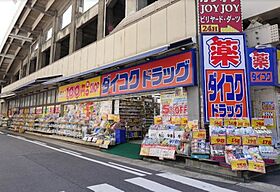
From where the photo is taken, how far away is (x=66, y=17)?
61.5 feet

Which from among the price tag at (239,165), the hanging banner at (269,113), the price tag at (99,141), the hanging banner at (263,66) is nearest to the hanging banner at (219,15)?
the hanging banner at (263,66)

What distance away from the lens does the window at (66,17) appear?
1798cm

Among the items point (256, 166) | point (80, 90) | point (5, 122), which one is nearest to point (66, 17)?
point (80, 90)

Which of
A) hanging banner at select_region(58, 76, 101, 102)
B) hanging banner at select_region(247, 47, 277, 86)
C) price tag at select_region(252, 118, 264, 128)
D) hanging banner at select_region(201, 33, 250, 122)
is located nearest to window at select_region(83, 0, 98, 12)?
hanging banner at select_region(58, 76, 101, 102)

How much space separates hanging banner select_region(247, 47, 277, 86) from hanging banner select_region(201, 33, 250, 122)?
2.48 feet

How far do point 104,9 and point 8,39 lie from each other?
18.2 meters

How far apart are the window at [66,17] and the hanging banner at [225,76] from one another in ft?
48.7

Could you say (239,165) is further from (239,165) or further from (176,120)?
(176,120)

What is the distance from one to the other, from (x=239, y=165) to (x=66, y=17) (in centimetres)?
1901

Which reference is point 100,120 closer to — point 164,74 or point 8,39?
point 164,74

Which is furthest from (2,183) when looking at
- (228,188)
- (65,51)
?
(65,51)

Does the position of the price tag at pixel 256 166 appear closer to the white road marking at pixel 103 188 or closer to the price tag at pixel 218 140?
the price tag at pixel 218 140

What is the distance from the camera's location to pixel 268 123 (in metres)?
7.18

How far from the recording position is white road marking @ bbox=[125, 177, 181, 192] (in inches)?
165
